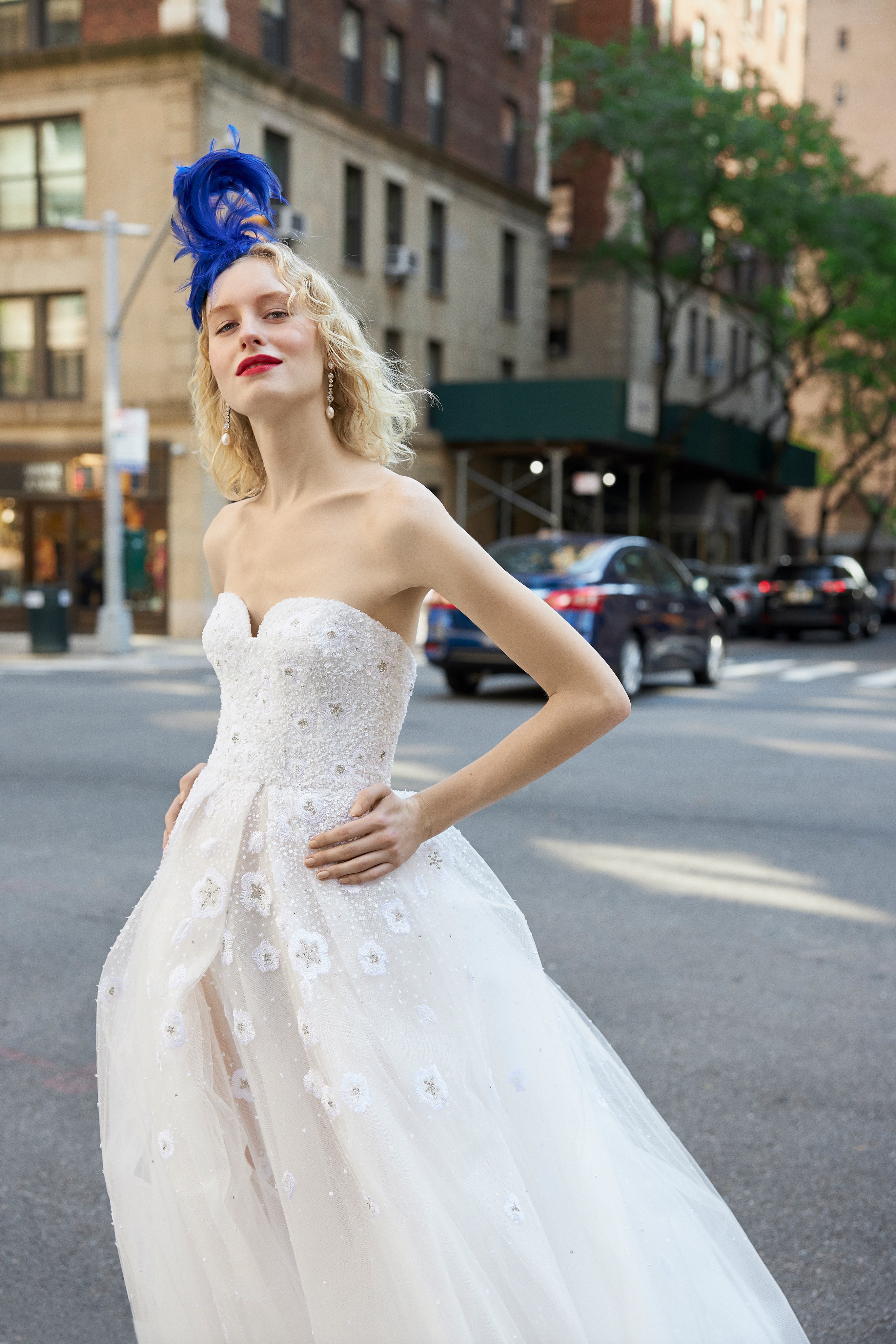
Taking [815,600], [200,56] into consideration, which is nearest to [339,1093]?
[200,56]

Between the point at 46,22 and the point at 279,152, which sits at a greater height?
the point at 46,22

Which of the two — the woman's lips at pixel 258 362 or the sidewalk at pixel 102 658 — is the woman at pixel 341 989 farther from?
the sidewalk at pixel 102 658

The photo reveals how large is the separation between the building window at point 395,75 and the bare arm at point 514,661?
3038cm

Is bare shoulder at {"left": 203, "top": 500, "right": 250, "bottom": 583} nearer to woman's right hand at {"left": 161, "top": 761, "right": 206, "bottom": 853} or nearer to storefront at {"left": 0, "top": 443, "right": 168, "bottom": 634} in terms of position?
woman's right hand at {"left": 161, "top": 761, "right": 206, "bottom": 853}

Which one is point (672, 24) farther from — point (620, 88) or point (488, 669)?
point (488, 669)

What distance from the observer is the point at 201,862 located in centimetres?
Answer: 215

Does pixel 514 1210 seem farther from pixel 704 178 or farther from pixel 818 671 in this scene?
pixel 704 178

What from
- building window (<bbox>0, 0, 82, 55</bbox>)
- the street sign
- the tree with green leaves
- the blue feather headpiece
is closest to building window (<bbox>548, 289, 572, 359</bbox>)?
the tree with green leaves

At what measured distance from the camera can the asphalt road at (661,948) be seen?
3.04 meters

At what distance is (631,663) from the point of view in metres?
14.1

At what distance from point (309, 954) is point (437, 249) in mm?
31976

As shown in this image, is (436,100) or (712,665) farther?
(436,100)

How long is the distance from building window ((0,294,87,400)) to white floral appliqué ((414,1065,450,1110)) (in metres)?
25.7

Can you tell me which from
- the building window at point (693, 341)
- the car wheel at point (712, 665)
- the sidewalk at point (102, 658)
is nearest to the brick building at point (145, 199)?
the sidewalk at point (102, 658)
